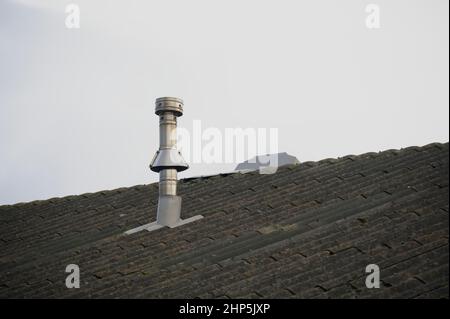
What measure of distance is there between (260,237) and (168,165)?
2994 mm

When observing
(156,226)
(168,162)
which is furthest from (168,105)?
(156,226)

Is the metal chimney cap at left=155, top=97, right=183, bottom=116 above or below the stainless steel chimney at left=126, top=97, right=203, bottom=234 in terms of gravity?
above

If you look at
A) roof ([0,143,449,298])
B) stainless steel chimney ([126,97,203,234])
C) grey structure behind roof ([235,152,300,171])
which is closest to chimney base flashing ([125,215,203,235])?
stainless steel chimney ([126,97,203,234])

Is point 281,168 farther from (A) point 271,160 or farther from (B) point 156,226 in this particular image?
(A) point 271,160

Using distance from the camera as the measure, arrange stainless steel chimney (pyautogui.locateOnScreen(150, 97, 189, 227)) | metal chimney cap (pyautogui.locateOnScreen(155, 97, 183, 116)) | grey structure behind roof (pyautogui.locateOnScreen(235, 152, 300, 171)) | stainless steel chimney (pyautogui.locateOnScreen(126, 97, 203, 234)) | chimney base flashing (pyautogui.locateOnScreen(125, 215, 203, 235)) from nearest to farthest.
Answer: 1. chimney base flashing (pyautogui.locateOnScreen(125, 215, 203, 235))
2. stainless steel chimney (pyautogui.locateOnScreen(126, 97, 203, 234))
3. stainless steel chimney (pyautogui.locateOnScreen(150, 97, 189, 227))
4. metal chimney cap (pyautogui.locateOnScreen(155, 97, 183, 116))
5. grey structure behind roof (pyautogui.locateOnScreen(235, 152, 300, 171))

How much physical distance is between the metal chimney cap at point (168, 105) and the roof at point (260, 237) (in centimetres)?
134

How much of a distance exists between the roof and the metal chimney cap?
4.38 ft

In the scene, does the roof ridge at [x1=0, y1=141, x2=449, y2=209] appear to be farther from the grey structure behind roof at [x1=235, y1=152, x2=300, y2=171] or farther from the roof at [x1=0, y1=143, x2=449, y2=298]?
Answer: the grey structure behind roof at [x1=235, y1=152, x2=300, y2=171]

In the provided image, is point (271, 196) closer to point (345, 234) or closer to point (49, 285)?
point (345, 234)

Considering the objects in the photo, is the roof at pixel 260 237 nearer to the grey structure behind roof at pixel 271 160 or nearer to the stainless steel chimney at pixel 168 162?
the stainless steel chimney at pixel 168 162

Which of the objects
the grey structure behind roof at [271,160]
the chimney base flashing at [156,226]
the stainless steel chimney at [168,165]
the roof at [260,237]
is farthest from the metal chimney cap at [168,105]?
the grey structure behind roof at [271,160]

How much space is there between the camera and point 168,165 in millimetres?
13938

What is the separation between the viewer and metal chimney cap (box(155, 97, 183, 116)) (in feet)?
47.2
